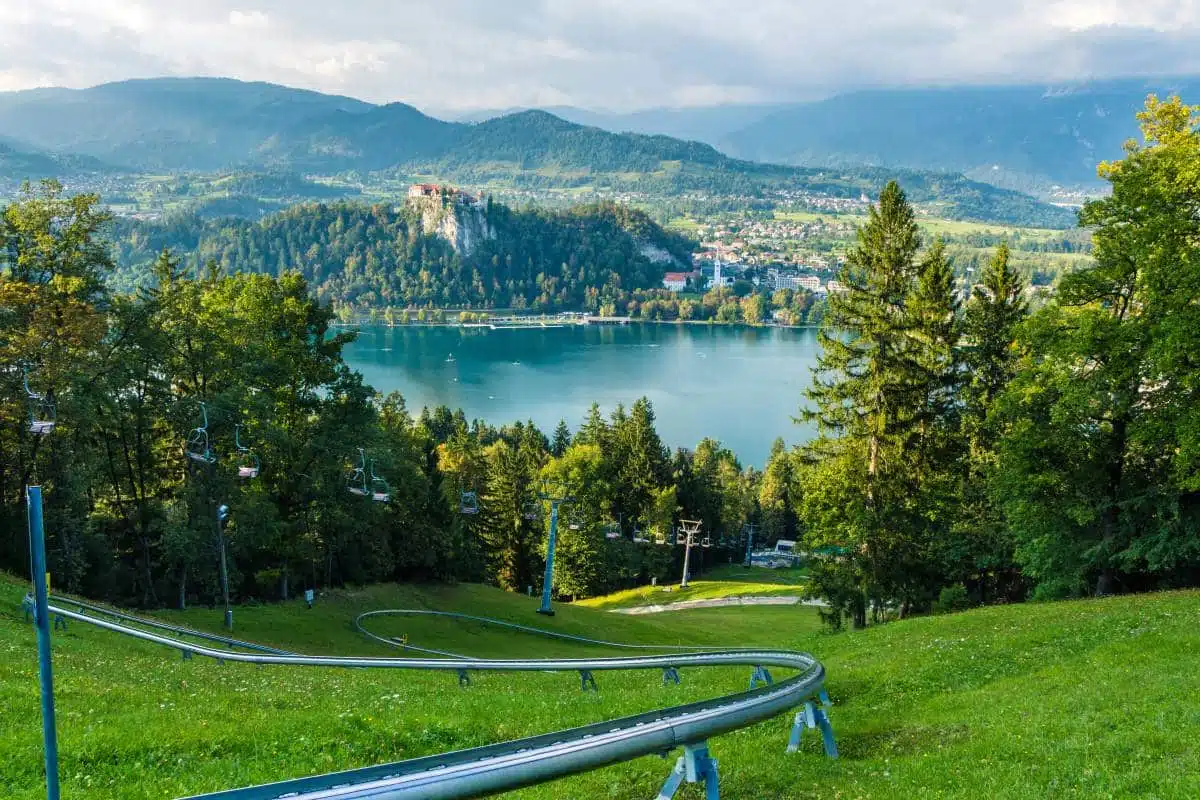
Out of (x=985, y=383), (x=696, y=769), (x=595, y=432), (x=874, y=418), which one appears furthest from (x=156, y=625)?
(x=595, y=432)

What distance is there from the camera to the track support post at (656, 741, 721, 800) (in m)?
6.23

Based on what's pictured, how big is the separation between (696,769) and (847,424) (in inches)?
869

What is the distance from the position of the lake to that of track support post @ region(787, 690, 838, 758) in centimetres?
9715

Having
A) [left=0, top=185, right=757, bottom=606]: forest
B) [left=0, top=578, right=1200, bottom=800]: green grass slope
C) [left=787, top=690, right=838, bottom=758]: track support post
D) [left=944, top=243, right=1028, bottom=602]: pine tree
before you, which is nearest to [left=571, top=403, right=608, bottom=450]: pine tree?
[left=0, top=185, right=757, bottom=606]: forest

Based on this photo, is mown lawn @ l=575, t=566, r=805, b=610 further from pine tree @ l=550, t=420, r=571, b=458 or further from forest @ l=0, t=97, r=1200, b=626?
pine tree @ l=550, t=420, r=571, b=458

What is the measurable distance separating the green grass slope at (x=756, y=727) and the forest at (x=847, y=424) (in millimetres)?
5060

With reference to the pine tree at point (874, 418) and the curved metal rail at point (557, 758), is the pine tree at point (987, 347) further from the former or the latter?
the curved metal rail at point (557, 758)

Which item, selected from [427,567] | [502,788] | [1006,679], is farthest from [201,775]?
[427,567]

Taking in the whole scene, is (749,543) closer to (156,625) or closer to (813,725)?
(156,625)

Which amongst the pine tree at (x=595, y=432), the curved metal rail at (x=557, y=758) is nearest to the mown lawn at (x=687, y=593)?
the pine tree at (x=595, y=432)

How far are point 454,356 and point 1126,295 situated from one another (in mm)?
166554

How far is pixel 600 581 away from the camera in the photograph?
60156 millimetres

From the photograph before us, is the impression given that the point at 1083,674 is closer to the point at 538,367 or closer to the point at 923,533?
the point at 923,533

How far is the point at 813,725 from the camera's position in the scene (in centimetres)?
970
